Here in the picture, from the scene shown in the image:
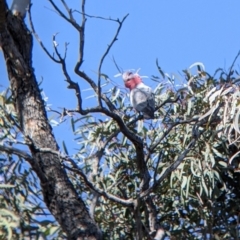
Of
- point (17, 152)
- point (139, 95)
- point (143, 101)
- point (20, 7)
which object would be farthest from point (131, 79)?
point (17, 152)

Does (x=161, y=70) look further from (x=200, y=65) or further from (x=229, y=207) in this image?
(x=229, y=207)

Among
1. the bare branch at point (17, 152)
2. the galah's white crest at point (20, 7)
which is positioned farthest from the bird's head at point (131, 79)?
the bare branch at point (17, 152)

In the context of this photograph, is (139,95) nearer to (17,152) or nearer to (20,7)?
(20,7)

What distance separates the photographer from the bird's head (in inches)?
151

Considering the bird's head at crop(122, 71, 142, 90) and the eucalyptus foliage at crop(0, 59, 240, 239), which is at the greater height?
the bird's head at crop(122, 71, 142, 90)

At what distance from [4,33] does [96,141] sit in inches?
31.2

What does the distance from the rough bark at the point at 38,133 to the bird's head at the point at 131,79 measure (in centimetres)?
104

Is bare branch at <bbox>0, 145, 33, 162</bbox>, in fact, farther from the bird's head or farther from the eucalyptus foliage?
the bird's head

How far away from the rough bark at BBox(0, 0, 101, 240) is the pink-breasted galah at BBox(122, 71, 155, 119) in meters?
0.74

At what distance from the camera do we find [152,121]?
350 centimetres

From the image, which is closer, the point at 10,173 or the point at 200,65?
the point at 10,173

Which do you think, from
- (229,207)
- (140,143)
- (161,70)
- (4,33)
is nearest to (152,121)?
(161,70)

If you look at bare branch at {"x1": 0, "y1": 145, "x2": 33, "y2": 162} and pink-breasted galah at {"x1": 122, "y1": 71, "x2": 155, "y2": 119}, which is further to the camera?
pink-breasted galah at {"x1": 122, "y1": 71, "x2": 155, "y2": 119}

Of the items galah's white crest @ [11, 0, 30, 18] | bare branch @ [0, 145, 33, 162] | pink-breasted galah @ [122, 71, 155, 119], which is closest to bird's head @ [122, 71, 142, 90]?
pink-breasted galah @ [122, 71, 155, 119]
